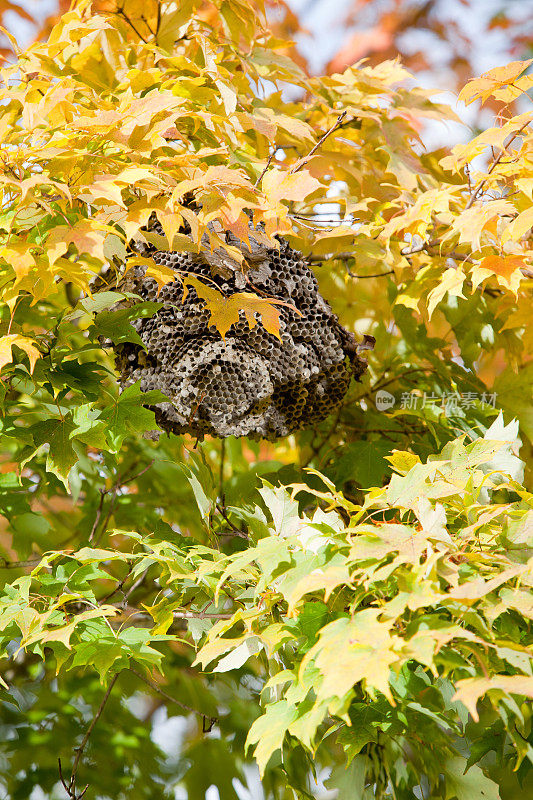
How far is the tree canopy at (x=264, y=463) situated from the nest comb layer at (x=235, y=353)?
4cm

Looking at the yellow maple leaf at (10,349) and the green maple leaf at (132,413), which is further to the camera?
the green maple leaf at (132,413)

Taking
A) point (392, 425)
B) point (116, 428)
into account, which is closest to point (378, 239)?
point (392, 425)

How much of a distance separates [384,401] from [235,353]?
0.44 metres

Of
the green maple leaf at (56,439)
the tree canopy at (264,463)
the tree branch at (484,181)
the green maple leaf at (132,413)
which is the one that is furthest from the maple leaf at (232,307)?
the tree branch at (484,181)

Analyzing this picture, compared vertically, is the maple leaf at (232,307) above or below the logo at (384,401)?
above

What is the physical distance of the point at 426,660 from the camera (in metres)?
0.53

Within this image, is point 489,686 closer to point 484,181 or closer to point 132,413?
point 132,413

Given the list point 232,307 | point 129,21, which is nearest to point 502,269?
point 232,307

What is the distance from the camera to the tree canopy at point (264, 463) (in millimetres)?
660

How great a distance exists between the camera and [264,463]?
1.34 m

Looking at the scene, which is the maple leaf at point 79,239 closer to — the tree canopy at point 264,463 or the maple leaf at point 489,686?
the tree canopy at point 264,463

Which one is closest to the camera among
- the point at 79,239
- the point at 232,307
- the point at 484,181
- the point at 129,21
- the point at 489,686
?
the point at 489,686

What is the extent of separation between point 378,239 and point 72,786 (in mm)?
889

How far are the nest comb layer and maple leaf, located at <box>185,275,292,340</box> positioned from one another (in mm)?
30
